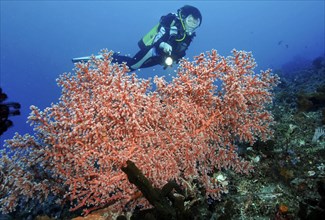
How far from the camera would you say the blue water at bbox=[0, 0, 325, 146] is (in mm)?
102625

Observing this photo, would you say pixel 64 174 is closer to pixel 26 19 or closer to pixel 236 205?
pixel 236 205

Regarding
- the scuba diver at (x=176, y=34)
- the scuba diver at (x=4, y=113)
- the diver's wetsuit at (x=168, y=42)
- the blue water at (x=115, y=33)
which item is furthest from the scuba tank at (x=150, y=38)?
the blue water at (x=115, y=33)

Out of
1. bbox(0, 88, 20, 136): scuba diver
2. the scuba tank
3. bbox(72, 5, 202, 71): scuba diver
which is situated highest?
the scuba tank

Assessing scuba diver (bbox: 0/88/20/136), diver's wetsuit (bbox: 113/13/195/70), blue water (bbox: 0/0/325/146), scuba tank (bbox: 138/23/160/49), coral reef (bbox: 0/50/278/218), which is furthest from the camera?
blue water (bbox: 0/0/325/146)

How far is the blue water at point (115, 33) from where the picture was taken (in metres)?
103

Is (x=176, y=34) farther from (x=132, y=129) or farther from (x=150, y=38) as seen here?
(x=132, y=129)

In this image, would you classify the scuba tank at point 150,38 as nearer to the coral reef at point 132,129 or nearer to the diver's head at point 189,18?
the diver's head at point 189,18

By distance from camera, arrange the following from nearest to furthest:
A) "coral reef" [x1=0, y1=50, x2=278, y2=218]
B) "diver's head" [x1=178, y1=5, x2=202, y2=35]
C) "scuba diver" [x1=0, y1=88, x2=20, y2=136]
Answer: "coral reef" [x1=0, y1=50, x2=278, y2=218], "scuba diver" [x1=0, y1=88, x2=20, y2=136], "diver's head" [x1=178, y1=5, x2=202, y2=35]

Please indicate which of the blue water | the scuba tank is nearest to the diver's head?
the scuba tank

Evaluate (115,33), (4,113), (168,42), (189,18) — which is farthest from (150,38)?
(115,33)

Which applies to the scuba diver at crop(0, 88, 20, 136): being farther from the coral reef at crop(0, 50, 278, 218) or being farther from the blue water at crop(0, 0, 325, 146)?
the blue water at crop(0, 0, 325, 146)

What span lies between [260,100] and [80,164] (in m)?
3.22

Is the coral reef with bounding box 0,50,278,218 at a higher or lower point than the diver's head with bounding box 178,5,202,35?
lower

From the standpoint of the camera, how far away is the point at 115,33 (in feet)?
495
